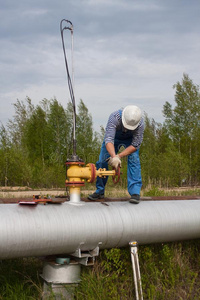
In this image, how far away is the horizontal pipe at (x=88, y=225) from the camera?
300 centimetres

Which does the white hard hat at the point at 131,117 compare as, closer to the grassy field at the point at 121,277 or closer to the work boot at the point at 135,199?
the work boot at the point at 135,199

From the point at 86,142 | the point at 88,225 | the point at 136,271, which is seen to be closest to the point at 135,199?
the point at 136,271

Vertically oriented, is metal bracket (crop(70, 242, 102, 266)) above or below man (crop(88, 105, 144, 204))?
below

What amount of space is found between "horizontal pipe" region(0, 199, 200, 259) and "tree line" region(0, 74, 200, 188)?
50.3 feet

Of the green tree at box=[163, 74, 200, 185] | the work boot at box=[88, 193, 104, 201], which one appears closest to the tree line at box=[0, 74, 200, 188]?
the green tree at box=[163, 74, 200, 185]

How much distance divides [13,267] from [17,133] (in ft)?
83.4

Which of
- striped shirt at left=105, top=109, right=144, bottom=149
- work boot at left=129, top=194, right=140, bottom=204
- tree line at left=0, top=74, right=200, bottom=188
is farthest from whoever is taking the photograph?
tree line at left=0, top=74, right=200, bottom=188

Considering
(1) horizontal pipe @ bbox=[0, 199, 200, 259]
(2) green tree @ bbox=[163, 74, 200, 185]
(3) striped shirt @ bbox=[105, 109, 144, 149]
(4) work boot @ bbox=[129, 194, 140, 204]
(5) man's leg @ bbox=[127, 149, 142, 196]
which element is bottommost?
(1) horizontal pipe @ bbox=[0, 199, 200, 259]

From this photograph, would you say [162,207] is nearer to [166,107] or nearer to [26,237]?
[26,237]

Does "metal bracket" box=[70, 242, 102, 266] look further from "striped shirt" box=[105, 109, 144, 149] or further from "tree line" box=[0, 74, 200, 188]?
"tree line" box=[0, 74, 200, 188]

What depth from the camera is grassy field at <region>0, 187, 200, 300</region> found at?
3.55 meters

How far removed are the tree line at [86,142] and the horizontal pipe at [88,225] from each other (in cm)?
1533

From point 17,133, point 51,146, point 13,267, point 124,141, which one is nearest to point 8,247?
point 13,267

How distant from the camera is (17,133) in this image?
2878 cm
